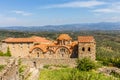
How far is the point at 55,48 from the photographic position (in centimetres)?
5047

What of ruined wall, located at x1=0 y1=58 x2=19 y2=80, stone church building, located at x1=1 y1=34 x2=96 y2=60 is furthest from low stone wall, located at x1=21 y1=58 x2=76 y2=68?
→ ruined wall, located at x1=0 y1=58 x2=19 y2=80

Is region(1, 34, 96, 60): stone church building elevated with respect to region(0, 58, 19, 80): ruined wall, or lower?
lower

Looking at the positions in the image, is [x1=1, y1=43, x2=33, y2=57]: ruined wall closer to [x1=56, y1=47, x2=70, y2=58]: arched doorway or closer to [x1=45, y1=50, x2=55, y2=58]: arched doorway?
[x1=45, y1=50, x2=55, y2=58]: arched doorway

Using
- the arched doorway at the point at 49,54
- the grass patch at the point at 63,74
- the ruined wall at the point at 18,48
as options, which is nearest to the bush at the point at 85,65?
the grass patch at the point at 63,74

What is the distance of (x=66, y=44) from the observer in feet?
168

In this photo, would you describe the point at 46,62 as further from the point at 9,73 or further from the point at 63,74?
the point at 9,73

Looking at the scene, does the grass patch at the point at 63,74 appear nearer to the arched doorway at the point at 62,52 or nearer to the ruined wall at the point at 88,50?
the ruined wall at the point at 88,50

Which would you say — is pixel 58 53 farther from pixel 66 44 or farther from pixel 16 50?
pixel 16 50

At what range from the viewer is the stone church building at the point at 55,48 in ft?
157

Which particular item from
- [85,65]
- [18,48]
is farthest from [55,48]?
[85,65]

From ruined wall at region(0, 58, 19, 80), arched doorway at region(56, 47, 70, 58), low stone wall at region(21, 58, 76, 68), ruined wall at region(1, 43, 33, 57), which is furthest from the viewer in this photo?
ruined wall at region(1, 43, 33, 57)

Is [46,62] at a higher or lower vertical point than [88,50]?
lower

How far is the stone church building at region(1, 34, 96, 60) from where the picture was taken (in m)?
47.8

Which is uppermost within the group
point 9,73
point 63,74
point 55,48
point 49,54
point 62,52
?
point 9,73
